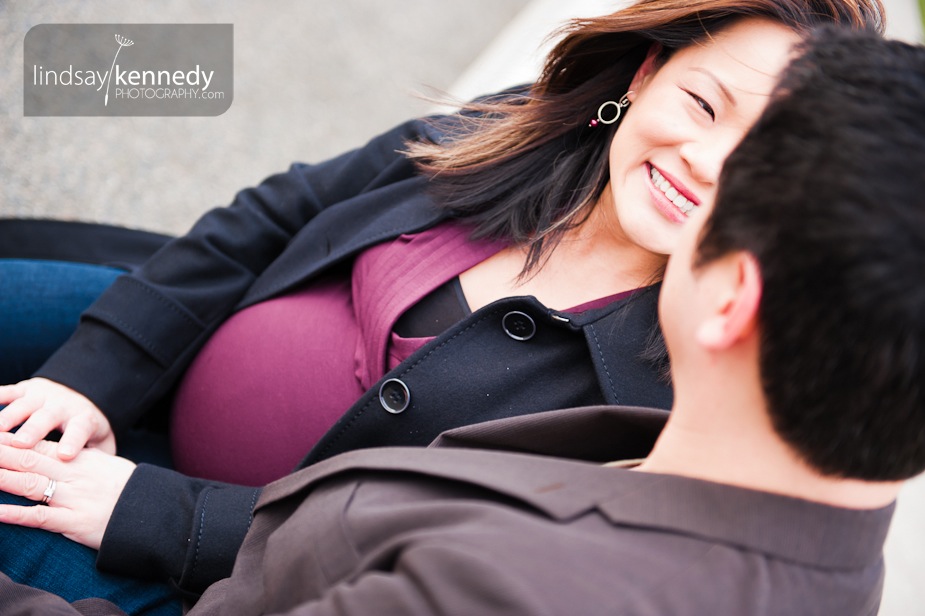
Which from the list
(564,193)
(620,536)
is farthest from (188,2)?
(620,536)

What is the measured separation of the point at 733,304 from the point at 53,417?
1.14 meters

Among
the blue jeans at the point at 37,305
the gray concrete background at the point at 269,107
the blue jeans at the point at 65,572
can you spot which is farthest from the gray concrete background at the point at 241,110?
the blue jeans at the point at 65,572

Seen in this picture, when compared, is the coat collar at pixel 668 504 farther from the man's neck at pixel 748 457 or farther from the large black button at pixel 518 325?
the large black button at pixel 518 325

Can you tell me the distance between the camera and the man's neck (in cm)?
75

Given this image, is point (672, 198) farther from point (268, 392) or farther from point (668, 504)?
point (268, 392)

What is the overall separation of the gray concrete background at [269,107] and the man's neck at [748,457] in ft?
4.11

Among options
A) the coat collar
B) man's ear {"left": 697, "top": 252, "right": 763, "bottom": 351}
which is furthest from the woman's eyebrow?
the coat collar

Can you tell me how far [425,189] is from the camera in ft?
5.12

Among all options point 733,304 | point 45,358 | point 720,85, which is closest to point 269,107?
point 45,358

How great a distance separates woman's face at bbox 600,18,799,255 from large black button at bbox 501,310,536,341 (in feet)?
0.72

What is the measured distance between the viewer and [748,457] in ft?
2.50

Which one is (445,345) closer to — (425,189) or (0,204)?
(425,189)

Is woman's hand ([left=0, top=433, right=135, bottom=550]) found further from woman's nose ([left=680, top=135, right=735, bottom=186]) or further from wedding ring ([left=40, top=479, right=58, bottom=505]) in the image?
woman's nose ([left=680, top=135, right=735, bottom=186])

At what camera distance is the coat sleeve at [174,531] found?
1.20m
